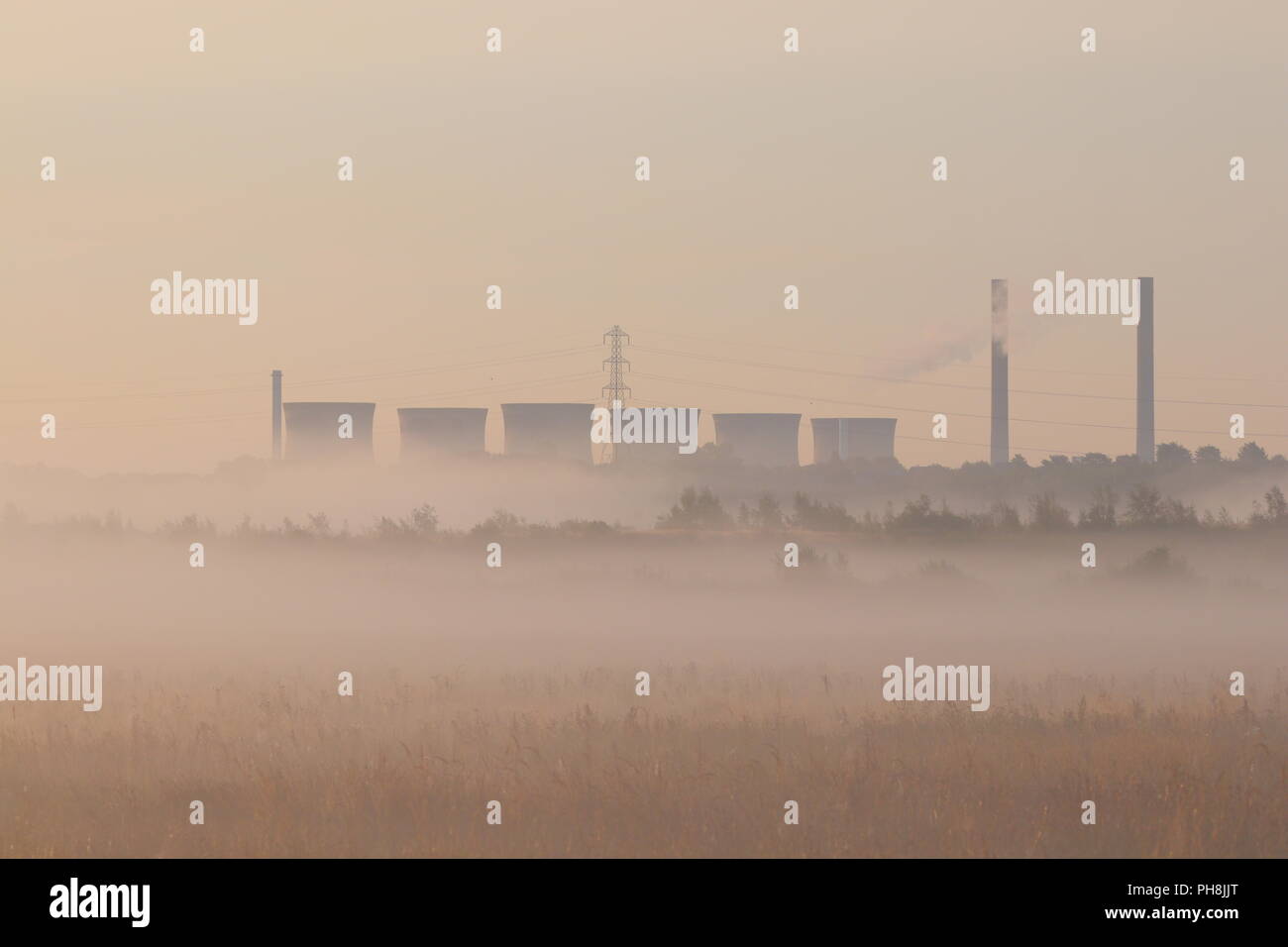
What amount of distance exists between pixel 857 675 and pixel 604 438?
40.6 m

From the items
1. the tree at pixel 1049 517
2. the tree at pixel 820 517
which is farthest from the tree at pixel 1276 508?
the tree at pixel 820 517

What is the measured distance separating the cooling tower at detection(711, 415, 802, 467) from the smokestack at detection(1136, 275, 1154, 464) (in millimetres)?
13977

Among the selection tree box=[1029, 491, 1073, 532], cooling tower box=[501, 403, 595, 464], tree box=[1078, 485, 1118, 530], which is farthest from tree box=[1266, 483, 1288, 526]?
cooling tower box=[501, 403, 595, 464]

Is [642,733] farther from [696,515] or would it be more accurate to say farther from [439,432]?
[439,432]

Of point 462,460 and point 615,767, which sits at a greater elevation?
point 462,460

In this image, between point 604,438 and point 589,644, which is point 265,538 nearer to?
point 589,644

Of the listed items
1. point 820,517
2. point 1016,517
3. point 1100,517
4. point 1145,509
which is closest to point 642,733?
point 1016,517

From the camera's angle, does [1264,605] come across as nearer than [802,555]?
Yes

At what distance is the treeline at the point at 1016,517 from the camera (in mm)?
32938

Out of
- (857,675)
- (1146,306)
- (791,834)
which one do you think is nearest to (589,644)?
(857,675)

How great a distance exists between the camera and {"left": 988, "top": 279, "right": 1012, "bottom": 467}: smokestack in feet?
172

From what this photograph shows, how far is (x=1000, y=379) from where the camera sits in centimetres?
5388

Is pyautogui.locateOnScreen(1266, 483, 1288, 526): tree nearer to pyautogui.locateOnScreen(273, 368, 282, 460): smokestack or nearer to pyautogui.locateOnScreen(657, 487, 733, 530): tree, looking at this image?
pyautogui.locateOnScreen(657, 487, 733, 530): tree

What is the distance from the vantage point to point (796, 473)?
54.0 metres
